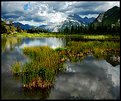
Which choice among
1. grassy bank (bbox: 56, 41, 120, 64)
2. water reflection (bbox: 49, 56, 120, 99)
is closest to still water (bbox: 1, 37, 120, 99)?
water reflection (bbox: 49, 56, 120, 99)

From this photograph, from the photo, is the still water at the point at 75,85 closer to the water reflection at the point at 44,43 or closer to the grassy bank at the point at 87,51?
the grassy bank at the point at 87,51

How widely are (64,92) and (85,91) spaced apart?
1.96 m

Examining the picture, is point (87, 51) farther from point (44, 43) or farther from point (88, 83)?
point (44, 43)

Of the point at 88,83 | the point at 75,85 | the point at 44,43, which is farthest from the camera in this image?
the point at 44,43

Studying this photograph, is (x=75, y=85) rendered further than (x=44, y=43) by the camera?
No

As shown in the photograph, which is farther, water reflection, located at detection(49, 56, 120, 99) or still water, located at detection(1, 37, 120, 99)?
water reflection, located at detection(49, 56, 120, 99)

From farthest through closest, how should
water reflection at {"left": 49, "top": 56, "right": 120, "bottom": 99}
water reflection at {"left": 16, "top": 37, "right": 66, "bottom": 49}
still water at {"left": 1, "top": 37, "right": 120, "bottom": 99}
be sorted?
water reflection at {"left": 16, "top": 37, "right": 66, "bottom": 49}, water reflection at {"left": 49, "top": 56, "right": 120, "bottom": 99}, still water at {"left": 1, "top": 37, "right": 120, "bottom": 99}

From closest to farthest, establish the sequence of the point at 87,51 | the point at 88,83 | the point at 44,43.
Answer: the point at 88,83, the point at 87,51, the point at 44,43

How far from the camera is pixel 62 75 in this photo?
29.4 metres

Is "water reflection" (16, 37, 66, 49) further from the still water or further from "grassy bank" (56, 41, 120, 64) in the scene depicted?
the still water

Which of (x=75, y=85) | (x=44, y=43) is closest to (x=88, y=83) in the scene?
(x=75, y=85)

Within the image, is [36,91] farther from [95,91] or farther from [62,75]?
[62,75]

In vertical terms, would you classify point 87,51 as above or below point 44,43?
above

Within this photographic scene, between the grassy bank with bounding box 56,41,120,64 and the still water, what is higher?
the grassy bank with bounding box 56,41,120,64
